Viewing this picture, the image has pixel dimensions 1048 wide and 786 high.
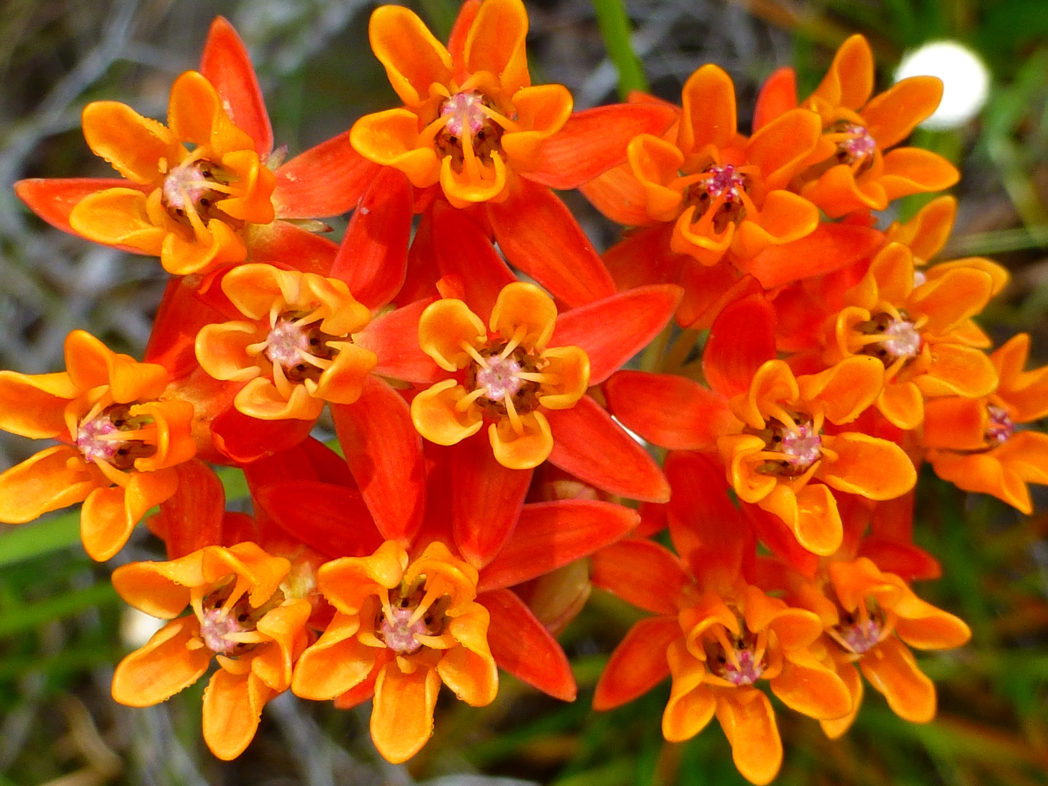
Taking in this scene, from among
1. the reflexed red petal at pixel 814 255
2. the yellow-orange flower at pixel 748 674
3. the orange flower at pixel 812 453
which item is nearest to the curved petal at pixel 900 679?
the yellow-orange flower at pixel 748 674

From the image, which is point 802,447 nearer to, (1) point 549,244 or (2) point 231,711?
(1) point 549,244

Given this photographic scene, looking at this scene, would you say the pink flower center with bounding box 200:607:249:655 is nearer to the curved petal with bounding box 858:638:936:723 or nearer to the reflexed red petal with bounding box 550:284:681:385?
the reflexed red petal with bounding box 550:284:681:385

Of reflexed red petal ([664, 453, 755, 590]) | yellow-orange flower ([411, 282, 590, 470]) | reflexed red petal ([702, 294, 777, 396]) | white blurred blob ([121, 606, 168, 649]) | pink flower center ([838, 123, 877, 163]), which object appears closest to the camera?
yellow-orange flower ([411, 282, 590, 470])

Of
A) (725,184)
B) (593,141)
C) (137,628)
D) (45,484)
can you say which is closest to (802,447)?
(725,184)

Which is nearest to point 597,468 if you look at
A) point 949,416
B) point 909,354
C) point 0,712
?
point 909,354

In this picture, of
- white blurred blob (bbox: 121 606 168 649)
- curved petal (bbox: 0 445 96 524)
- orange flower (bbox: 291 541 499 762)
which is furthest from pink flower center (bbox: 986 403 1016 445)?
white blurred blob (bbox: 121 606 168 649)

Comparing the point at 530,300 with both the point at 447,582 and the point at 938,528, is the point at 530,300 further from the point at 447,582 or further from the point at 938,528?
the point at 938,528
